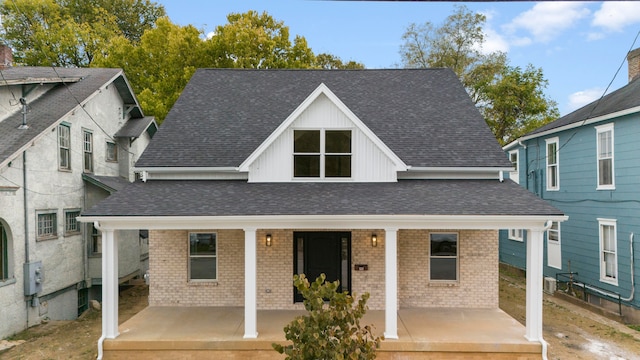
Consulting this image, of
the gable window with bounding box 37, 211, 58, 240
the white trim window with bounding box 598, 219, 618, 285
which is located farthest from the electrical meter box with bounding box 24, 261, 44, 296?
the white trim window with bounding box 598, 219, 618, 285

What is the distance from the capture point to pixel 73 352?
976 centimetres

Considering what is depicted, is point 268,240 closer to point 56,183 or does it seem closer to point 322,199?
point 322,199

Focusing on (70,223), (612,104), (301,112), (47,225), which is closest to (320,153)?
(301,112)

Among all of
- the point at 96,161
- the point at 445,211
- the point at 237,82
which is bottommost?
the point at 445,211

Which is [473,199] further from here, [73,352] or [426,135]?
[73,352]

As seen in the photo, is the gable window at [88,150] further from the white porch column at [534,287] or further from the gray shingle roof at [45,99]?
the white porch column at [534,287]

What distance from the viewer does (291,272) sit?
38.3 ft

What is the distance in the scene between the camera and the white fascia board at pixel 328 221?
9156 millimetres

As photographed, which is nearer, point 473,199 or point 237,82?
point 473,199

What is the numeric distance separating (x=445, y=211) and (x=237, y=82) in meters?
9.06

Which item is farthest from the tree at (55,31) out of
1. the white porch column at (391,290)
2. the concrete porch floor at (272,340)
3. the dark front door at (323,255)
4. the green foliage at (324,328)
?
the green foliage at (324,328)

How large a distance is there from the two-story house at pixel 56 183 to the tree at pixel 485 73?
20.6 m

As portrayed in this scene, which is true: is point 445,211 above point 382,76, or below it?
below

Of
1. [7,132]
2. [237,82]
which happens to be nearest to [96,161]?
[7,132]
